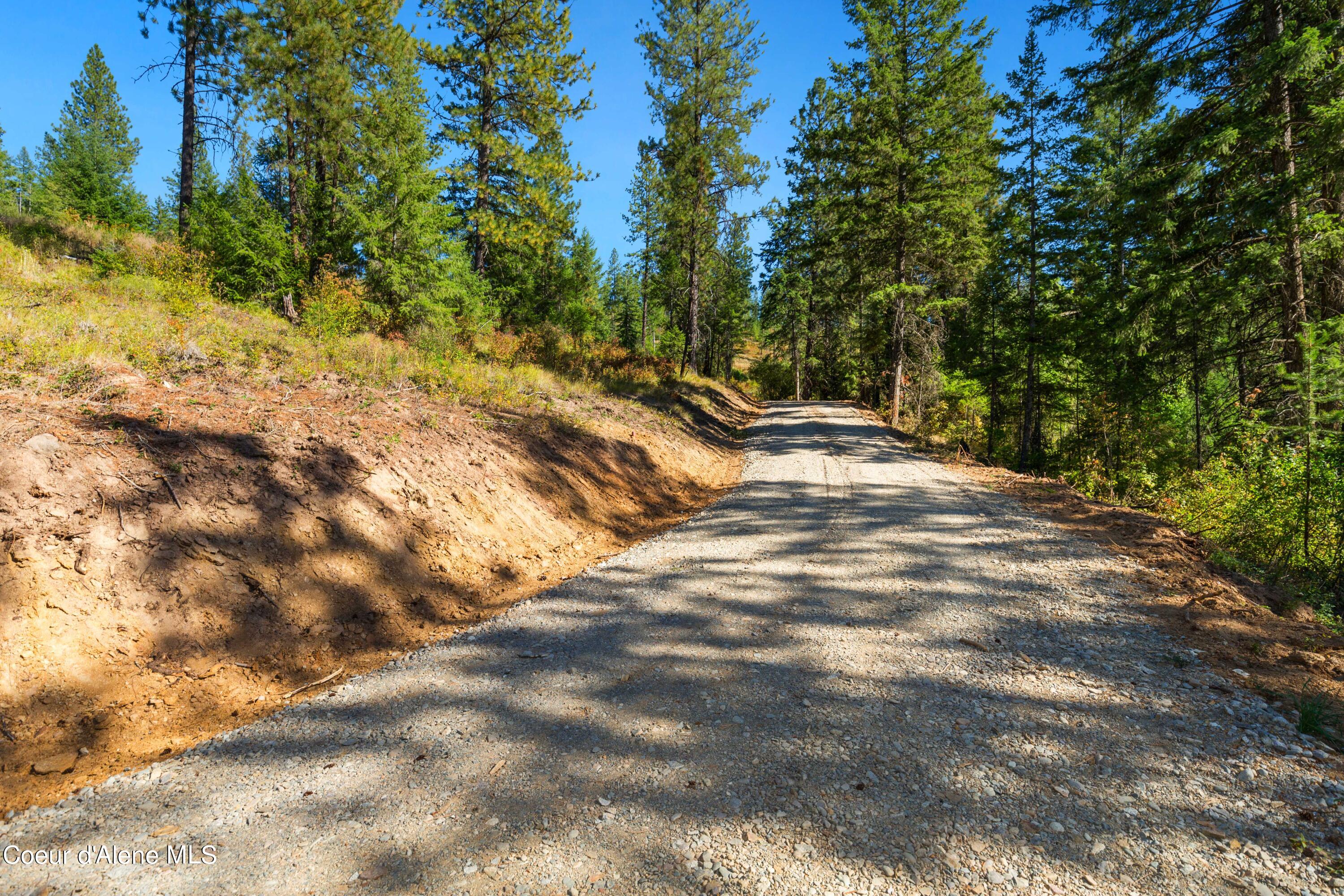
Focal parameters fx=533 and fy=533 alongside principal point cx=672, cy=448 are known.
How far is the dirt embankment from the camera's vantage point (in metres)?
3.24

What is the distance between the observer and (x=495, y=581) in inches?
231

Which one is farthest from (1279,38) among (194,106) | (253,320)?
(194,106)

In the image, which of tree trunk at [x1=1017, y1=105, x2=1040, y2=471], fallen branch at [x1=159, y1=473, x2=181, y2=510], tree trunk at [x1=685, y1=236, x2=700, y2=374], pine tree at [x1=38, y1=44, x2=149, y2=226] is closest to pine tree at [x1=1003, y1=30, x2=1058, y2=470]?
tree trunk at [x1=1017, y1=105, x2=1040, y2=471]

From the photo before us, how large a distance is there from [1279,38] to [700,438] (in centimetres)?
1266

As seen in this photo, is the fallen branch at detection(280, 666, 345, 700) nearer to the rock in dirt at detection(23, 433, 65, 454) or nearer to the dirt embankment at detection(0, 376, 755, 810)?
the dirt embankment at detection(0, 376, 755, 810)

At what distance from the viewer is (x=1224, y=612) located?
439 cm

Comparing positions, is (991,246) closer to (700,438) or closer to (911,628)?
(700,438)

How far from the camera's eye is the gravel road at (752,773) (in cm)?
218

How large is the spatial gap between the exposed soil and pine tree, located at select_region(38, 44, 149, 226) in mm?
34894

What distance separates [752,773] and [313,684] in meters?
3.22

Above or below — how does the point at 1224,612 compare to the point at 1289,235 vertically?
below

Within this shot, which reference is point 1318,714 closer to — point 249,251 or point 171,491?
point 171,491

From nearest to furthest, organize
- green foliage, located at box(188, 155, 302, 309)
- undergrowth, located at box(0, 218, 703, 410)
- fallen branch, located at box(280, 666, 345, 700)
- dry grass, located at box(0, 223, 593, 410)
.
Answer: fallen branch, located at box(280, 666, 345, 700), dry grass, located at box(0, 223, 593, 410), undergrowth, located at box(0, 218, 703, 410), green foliage, located at box(188, 155, 302, 309)

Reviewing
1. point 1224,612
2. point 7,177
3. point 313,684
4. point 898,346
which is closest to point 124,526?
point 313,684
